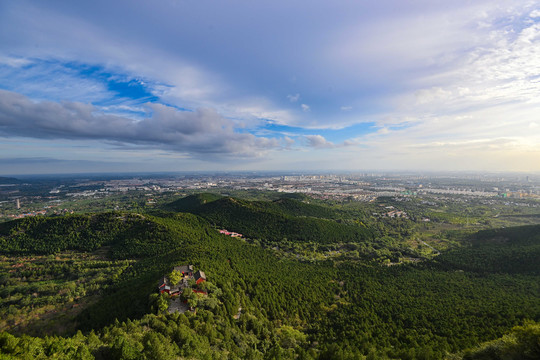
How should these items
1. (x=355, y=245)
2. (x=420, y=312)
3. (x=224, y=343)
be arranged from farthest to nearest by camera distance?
1. (x=355, y=245)
2. (x=420, y=312)
3. (x=224, y=343)

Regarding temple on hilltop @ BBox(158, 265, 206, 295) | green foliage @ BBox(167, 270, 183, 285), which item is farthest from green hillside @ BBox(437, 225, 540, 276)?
green foliage @ BBox(167, 270, 183, 285)

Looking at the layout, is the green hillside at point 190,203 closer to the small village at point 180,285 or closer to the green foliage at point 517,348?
the small village at point 180,285

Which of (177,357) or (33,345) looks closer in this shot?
(33,345)

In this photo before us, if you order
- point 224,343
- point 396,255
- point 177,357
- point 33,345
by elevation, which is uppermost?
point 33,345

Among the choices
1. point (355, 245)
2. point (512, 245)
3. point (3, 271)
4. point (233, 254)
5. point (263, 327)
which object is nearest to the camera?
point (263, 327)

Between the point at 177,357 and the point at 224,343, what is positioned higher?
the point at 177,357

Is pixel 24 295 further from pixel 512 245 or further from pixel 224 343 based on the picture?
pixel 512 245

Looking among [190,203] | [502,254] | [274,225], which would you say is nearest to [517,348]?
[502,254]

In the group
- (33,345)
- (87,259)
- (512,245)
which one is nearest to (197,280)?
(33,345)

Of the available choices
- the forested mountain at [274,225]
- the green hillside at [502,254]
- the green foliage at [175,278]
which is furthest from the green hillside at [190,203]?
the green hillside at [502,254]
